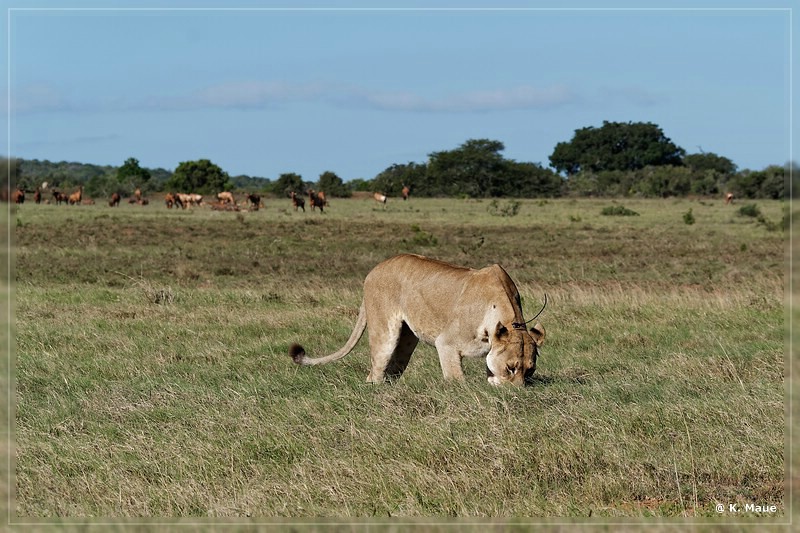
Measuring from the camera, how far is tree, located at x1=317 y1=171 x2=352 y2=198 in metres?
77.9

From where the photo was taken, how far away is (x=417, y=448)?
669cm

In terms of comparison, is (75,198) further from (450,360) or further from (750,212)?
(450,360)

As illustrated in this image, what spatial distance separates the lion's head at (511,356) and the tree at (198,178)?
261 feet

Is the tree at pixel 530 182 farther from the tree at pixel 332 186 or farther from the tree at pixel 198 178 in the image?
the tree at pixel 198 178

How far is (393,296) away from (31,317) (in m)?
6.29

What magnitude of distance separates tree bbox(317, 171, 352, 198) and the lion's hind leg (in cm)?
6840

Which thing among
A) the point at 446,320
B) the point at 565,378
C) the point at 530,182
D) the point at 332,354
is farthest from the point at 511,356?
the point at 530,182

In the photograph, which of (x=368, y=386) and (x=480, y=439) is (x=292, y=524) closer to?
(x=480, y=439)

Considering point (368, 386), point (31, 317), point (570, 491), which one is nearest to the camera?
point (570, 491)

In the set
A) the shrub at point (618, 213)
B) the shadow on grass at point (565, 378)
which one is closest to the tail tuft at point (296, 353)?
the shadow on grass at point (565, 378)

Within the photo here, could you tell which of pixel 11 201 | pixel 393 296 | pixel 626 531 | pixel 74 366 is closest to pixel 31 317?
pixel 74 366

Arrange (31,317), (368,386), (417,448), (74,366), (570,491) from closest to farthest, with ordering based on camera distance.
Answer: (570,491), (417,448), (368,386), (74,366), (31,317)

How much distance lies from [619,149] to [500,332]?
10996cm

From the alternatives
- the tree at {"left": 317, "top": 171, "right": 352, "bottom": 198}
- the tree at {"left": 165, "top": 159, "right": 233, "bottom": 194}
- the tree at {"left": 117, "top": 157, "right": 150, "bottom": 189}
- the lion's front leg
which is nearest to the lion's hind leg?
the lion's front leg
